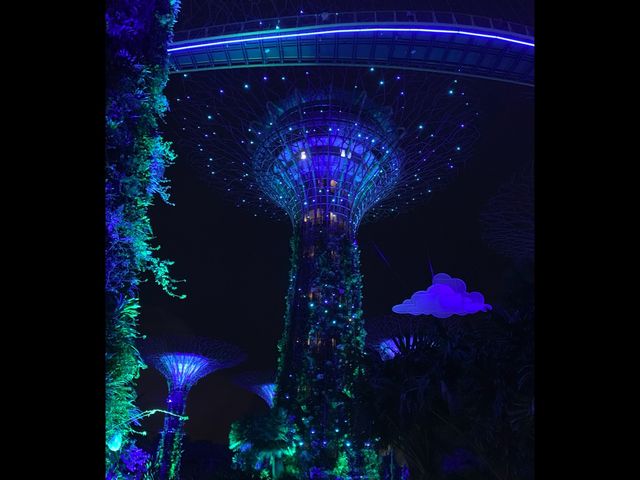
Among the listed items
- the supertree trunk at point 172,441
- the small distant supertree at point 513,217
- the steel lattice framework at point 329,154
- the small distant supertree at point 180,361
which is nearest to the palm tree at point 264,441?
the steel lattice framework at point 329,154

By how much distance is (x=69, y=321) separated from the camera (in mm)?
1877

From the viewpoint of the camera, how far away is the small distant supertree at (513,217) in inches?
890

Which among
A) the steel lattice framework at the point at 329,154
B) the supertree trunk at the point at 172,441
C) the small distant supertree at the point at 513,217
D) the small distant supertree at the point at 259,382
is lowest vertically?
the supertree trunk at the point at 172,441

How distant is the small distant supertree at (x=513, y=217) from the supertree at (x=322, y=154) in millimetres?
4121

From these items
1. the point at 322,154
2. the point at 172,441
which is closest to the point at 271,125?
the point at 322,154

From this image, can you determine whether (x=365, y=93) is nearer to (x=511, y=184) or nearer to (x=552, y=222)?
(x=511, y=184)

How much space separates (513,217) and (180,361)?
75.4ft

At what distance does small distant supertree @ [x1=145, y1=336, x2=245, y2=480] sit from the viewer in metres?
34.6

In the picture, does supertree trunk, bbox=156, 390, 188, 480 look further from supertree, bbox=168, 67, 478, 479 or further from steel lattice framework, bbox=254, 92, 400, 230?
→ steel lattice framework, bbox=254, 92, 400, 230

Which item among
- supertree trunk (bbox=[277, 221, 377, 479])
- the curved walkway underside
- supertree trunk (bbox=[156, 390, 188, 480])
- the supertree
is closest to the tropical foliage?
supertree trunk (bbox=[277, 221, 377, 479])

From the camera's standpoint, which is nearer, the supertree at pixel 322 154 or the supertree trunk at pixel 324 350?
the supertree trunk at pixel 324 350

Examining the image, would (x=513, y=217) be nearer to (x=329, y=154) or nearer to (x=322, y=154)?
(x=329, y=154)

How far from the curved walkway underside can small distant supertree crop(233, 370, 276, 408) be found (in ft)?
86.6

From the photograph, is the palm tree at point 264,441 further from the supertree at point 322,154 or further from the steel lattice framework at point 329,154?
the steel lattice framework at point 329,154
